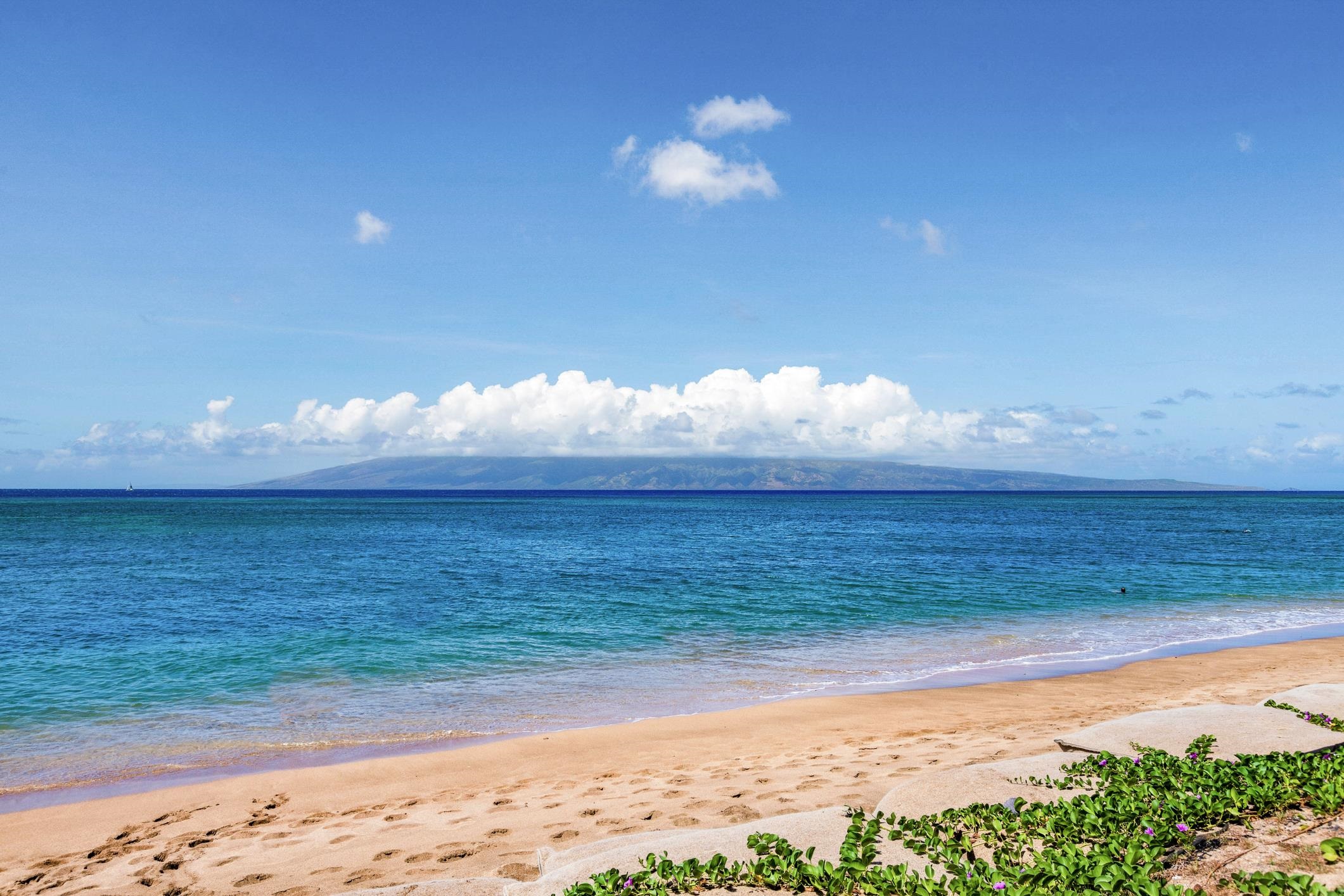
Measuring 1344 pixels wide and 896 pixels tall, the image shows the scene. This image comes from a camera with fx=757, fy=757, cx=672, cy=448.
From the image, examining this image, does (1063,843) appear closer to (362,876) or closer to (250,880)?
(362,876)

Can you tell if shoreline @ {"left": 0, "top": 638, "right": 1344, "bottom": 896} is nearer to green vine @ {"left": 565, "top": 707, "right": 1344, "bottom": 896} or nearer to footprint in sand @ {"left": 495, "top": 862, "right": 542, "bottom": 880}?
footprint in sand @ {"left": 495, "top": 862, "right": 542, "bottom": 880}

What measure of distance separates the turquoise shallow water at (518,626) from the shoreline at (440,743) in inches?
12.7

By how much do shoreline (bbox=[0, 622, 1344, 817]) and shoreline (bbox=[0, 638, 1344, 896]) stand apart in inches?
17.5

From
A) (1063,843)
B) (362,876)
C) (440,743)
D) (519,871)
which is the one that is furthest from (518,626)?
(1063,843)

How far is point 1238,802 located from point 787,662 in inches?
614

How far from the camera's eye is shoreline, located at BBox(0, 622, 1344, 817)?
12562 millimetres

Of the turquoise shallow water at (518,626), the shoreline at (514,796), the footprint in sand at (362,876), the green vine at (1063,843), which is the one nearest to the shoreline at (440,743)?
the turquoise shallow water at (518,626)

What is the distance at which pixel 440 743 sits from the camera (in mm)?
14969

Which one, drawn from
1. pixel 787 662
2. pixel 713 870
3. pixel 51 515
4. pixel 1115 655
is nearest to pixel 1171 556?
pixel 1115 655

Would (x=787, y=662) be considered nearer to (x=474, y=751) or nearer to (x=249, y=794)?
(x=474, y=751)

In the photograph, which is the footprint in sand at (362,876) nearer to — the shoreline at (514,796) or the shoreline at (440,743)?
the shoreline at (514,796)

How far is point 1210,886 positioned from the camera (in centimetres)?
584

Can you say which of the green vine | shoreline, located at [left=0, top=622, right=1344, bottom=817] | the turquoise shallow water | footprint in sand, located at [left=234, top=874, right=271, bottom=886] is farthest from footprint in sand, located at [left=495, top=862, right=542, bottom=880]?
the turquoise shallow water

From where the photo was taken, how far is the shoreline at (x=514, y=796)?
9.02 metres
